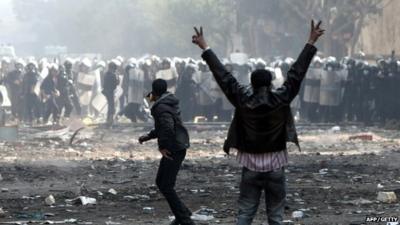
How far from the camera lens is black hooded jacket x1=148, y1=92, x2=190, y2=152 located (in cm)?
971

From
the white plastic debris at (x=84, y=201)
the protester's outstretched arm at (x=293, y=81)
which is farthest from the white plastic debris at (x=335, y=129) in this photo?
the protester's outstretched arm at (x=293, y=81)

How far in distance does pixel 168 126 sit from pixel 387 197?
352cm

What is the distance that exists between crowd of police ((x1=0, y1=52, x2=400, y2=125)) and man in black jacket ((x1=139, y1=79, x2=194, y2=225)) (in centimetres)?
1860

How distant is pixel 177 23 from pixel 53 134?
39.1 metres

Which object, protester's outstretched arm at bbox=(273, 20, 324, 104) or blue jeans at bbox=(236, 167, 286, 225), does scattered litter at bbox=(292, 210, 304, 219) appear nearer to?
blue jeans at bbox=(236, 167, 286, 225)

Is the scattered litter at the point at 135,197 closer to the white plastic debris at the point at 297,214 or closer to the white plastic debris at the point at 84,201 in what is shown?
the white plastic debris at the point at 84,201

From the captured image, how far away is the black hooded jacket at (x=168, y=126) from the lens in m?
9.71

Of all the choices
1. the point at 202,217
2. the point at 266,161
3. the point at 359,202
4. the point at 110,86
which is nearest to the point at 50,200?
the point at 202,217

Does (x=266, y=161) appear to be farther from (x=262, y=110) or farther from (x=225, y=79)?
(x=225, y=79)

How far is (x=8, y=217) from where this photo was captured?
10977mm

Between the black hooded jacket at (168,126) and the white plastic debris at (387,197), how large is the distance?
10.4ft

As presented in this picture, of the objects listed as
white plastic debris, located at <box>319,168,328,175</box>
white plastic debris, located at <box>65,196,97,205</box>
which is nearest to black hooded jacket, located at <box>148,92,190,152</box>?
white plastic debris, located at <box>65,196,97,205</box>

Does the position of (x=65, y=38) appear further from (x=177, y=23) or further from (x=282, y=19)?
(x=282, y=19)

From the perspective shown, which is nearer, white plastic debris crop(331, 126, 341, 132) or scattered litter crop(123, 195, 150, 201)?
scattered litter crop(123, 195, 150, 201)
